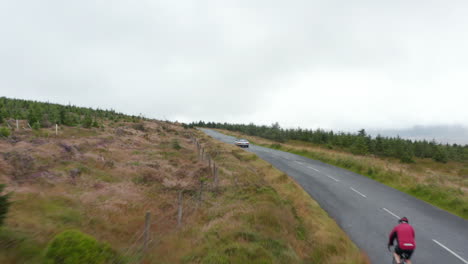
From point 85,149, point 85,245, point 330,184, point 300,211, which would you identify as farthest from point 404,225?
point 85,149

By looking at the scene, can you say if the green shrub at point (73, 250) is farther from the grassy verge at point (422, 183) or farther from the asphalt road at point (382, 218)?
the grassy verge at point (422, 183)

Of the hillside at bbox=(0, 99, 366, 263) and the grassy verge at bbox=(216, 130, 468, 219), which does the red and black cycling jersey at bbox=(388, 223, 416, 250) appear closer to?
the hillside at bbox=(0, 99, 366, 263)

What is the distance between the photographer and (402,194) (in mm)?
15195

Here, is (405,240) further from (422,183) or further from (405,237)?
(422,183)

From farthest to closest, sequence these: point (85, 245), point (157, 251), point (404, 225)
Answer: point (404, 225), point (157, 251), point (85, 245)

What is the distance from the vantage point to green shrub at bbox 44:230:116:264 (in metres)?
4.20

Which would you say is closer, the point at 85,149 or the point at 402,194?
the point at 402,194

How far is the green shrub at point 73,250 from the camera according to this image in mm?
4203

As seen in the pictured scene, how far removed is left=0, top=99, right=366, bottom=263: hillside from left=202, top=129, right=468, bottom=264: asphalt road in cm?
112

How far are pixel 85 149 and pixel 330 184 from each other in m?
20.0

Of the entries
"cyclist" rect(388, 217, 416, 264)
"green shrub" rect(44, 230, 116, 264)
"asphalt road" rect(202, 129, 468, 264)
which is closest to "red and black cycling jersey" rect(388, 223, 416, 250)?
"cyclist" rect(388, 217, 416, 264)

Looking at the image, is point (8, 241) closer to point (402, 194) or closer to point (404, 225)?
point (404, 225)

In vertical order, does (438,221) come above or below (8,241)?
below

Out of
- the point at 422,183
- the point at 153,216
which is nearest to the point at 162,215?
the point at 153,216
